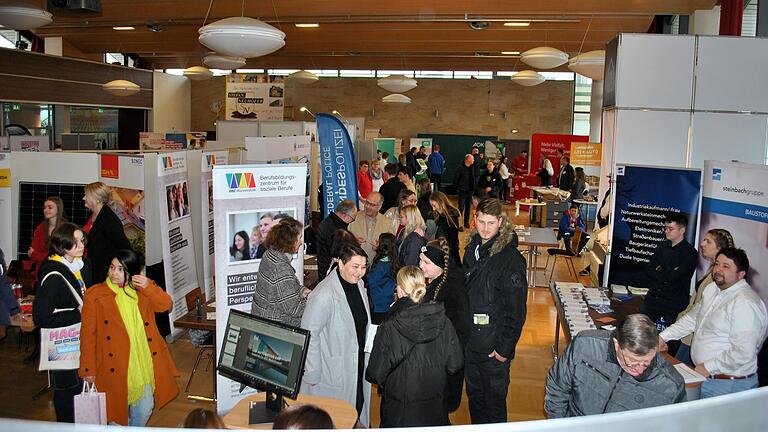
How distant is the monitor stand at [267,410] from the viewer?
3.16 m

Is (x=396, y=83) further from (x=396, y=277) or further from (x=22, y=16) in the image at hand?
(x=396, y=277)

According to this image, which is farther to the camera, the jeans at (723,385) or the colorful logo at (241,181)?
the colorful logo at (241,181)

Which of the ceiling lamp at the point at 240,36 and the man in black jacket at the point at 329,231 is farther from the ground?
the ceiling lamp at the point at 240,36

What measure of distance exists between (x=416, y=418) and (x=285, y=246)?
1410 mm

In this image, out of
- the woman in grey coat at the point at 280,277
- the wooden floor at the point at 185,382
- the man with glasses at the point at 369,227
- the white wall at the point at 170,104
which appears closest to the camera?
the woman in grey coat at the point at 280,277

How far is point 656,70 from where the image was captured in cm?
607

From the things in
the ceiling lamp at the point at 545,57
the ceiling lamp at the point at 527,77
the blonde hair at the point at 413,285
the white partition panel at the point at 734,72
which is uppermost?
the ceiling lamp at the point at 527,77

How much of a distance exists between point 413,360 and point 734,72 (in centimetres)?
437

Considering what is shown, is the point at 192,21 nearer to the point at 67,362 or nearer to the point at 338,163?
the point at 338,163

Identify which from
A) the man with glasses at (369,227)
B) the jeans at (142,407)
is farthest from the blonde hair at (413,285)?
the man with glasses at (369,227)

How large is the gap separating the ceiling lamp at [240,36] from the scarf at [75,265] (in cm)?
226

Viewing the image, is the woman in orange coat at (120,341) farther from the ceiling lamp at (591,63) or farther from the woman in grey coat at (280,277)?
the ceiling lamp at (591,63)

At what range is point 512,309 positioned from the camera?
4000 mm

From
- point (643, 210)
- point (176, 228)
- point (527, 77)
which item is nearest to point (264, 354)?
point (176, 228)
